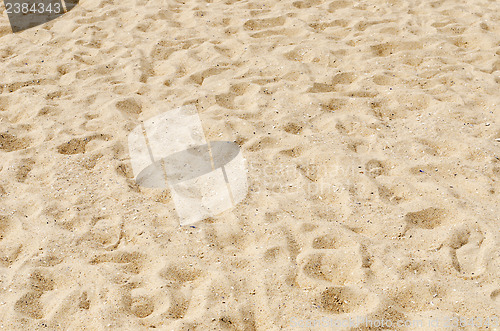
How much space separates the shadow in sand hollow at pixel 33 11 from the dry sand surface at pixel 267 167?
0.20 meters

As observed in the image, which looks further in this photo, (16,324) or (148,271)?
(148,271)

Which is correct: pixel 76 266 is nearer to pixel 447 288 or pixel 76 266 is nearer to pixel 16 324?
pixel 16 324

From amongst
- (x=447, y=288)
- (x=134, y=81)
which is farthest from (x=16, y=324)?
(x=134, y=81)

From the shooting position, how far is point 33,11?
4.86 m

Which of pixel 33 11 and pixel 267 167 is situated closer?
pixel 267 167

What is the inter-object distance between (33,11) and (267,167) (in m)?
3.30

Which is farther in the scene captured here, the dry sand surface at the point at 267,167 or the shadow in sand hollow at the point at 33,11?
the shadow in sand hollow at the point at 33,11

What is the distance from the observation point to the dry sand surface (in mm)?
2189

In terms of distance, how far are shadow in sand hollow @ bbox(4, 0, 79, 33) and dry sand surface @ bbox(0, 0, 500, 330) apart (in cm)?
20

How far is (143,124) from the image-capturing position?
3322 millimetres

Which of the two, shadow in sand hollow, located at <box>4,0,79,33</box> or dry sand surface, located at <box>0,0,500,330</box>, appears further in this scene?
shadow in sand hollow, located at <box>4,0,79,33</box>

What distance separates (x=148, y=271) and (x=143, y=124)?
49.6 inches

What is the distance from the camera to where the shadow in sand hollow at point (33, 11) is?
15.3 ft

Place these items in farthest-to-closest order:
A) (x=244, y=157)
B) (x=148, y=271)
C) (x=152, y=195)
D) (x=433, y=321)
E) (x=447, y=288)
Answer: (x=244, y=157), (x=152, y=195), (x=148, y=271), (x=447, y=288), (x=433, y=321)
